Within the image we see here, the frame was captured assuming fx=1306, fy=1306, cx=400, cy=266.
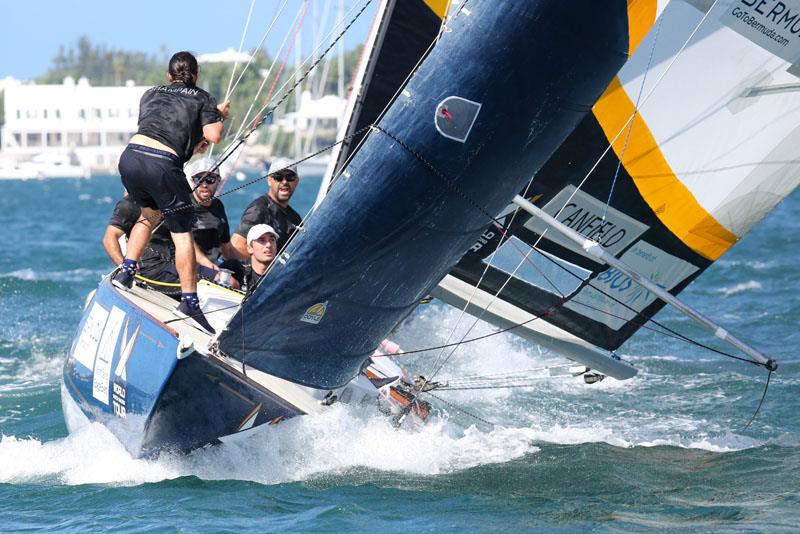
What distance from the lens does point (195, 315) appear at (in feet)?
20.9

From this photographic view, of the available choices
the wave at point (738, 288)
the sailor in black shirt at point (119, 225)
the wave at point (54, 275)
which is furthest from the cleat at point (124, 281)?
the wave at point (738, 288)

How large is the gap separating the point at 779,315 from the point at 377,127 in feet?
26.3

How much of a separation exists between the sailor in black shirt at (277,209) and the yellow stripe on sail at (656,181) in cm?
176

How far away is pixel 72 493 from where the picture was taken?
6090 mm

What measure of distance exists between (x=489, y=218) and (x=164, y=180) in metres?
1.57

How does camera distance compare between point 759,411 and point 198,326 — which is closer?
point 198,326

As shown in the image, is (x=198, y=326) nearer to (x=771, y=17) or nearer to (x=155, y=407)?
(x=155, y=407)

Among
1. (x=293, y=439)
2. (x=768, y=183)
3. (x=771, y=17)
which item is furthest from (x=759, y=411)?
(x=293, y=439)

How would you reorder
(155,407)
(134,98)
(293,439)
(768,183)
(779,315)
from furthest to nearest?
(134,98), (779,315), (768,183), (293,439), (155,407)

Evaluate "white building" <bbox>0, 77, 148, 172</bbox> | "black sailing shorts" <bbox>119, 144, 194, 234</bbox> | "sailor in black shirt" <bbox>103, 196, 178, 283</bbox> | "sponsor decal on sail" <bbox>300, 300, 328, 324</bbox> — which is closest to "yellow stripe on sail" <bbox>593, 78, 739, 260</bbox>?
"sponsor decal on sail" <bbox>300, 300, 328, 324</bbox>

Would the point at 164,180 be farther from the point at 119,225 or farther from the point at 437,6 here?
the point at 437,6

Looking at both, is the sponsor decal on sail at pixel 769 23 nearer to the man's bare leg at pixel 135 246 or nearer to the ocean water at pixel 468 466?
the ocean water at pixel 468 466

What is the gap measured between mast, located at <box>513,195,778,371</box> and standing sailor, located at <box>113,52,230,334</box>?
5.78ft

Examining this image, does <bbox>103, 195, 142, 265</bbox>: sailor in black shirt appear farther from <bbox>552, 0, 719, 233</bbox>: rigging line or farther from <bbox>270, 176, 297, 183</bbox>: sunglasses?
<bbox>552, 0, 719, 233</bbox>: rigging line
